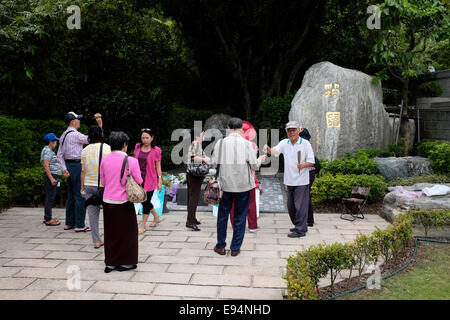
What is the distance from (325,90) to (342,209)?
3827 millimetres

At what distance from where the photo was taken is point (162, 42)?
59.9 ft

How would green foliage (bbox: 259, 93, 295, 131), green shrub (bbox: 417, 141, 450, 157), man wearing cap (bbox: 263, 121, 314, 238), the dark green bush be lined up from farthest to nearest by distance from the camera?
green foliage (bbox: 259, 93, 295, 131)
green shrub (bbox: 417, 141, 450, 157)
the dark green bush
man wearing cap (bbox: 263, 121, 314, 238)

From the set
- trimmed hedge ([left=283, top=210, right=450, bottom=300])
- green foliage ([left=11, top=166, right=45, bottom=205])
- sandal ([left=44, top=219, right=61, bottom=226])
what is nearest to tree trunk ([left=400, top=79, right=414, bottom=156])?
trimmed hedge ([left=283, top=210, right=450, bottom=300])

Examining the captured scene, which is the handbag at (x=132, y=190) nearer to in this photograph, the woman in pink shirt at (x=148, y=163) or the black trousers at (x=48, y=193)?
the woman in pink shirt at (x=148, y=163)

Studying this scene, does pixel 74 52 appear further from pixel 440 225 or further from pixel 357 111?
pixel 440 225

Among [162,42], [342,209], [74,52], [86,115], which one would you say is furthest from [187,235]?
[162,42]

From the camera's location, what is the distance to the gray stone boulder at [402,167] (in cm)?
924

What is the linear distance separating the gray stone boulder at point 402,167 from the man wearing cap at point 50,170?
7145mm

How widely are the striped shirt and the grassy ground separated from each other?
4.69 m

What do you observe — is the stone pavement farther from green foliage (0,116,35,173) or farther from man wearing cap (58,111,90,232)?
green foliage (0,116,35,173)

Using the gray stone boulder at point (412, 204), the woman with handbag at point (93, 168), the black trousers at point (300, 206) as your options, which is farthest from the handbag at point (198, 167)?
the gray stone boulder at point (412, 204)

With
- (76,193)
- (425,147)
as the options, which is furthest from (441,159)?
(76,193)

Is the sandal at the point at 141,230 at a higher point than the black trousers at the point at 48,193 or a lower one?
lower

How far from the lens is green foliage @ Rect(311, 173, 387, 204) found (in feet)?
26.3
